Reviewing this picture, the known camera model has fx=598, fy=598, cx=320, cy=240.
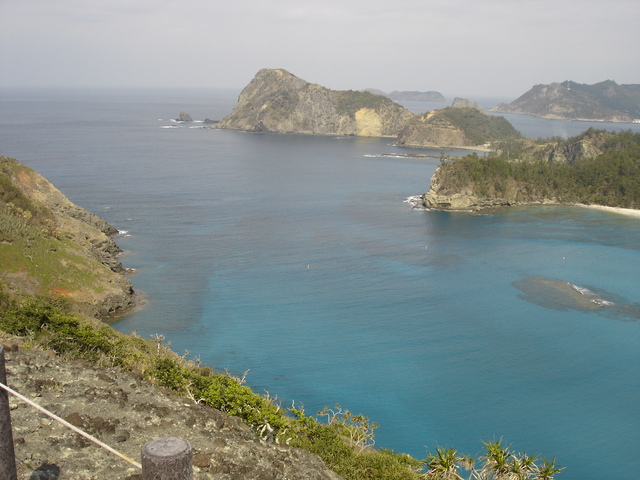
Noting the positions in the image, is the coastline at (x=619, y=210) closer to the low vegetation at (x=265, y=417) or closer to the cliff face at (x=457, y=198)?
the cliff face at (x=457, y=198)

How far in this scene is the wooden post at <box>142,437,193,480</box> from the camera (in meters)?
8.25

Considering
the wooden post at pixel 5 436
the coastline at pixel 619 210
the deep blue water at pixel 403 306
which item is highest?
the wooden post at pixel 5 436

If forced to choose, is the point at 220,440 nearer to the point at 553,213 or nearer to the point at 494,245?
the point at 494,245

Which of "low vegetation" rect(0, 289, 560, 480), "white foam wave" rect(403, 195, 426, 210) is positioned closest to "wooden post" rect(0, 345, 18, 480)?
"low vegetation" rect(0, 289, 560, 480)

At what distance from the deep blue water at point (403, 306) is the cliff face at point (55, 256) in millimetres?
3187

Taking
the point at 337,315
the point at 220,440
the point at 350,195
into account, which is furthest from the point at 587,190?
the point at 220,440

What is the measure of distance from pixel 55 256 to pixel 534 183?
9588 cm

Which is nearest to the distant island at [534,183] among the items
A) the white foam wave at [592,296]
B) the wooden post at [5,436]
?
the white foam wave at [592,296]

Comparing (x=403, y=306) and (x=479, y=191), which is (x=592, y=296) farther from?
(x=479, y=191)

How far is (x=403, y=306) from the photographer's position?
201 feet

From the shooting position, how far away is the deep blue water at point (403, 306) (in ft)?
139

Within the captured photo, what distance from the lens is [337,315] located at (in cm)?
5822

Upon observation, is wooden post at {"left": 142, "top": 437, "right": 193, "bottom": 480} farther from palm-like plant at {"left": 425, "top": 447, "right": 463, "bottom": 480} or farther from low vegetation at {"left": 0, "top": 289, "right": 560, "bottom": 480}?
palm-like plant at {"left": 425, "top": 447, "right": 463, "bottom": 480}

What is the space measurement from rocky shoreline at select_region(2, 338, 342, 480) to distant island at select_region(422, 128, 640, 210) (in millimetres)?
93786
